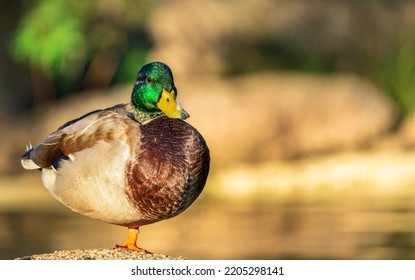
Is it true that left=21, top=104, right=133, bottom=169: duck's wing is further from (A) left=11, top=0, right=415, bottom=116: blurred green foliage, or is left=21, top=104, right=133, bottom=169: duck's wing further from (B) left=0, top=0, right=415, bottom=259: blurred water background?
(A) left=11, top=0, right=415, bottom=116: blurred green foliage

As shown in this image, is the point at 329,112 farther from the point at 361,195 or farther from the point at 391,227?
the point at 391,227

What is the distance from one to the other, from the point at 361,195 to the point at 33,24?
455 centimetres

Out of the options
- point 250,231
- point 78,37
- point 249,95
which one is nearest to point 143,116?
point 250,231

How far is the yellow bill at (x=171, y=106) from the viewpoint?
434cm

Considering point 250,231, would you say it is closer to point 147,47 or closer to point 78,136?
point 78,136

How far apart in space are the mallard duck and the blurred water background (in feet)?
14.0

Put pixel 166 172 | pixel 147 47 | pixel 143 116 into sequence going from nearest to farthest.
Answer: pixel 166 172, pixel 143 116, pixel 147 47

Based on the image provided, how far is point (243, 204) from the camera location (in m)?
10.1

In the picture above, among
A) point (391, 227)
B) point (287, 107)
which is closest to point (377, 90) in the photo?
point (287, 107)

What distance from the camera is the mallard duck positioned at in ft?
14.2

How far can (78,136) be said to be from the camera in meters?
4.79

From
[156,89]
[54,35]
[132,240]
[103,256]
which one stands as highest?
[54,35]

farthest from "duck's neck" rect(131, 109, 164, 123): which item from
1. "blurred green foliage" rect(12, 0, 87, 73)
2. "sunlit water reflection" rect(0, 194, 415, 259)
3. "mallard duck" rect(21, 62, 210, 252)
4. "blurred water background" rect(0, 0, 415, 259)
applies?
"blurred green foliage" rect(12, 0, 87, 73)

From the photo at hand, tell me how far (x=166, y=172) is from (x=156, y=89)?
0.39 meters
